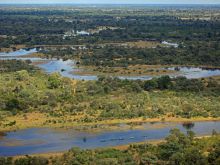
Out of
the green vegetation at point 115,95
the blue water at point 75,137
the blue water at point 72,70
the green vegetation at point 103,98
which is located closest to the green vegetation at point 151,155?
the green vegetation at point 115,95

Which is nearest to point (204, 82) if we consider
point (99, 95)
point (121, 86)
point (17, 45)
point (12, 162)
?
point (121, 86)

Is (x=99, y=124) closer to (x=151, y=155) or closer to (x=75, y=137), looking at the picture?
(x=75, y=137)

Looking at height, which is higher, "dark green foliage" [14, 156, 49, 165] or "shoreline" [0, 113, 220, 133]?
"dark green foliage" [14, 156, 49, 165]

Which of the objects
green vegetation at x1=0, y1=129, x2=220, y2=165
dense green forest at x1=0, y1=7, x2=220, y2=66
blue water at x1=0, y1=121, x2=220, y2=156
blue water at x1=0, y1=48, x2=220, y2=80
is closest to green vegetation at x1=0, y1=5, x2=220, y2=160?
green vegetation at x1=0, y1=129, x2=220, y2=165

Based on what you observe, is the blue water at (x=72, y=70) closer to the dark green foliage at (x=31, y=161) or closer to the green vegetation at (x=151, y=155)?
the green vegetation at (x=151, y=155)

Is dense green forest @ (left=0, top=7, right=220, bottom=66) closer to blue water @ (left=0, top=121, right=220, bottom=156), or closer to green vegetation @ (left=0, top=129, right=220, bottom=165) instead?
blue water @ (left=0, top=121, right=220, bottom=156)

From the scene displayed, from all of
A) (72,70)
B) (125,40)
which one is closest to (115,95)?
(72,70)
